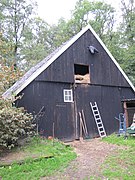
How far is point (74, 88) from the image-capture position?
1114 cm

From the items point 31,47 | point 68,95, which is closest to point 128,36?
point 31,47

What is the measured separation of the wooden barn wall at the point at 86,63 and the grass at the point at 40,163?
358cm

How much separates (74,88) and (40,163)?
5.47 meters

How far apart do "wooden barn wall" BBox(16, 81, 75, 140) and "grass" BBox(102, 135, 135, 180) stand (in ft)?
10.4

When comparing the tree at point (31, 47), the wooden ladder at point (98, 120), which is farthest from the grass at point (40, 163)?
the tree at point (31, 47)

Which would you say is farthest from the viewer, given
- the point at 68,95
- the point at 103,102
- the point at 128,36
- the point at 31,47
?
the point at 31,47

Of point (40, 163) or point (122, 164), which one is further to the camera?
point (40, 163)

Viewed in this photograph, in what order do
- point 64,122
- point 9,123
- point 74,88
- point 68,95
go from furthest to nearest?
point 74,88 < point 68,95 < point 64,122 < point 9,123

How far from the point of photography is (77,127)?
35.8ft

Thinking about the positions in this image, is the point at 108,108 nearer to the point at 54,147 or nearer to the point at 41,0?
the point at 54,147

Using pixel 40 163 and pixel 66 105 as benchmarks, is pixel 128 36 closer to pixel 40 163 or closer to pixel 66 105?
pixel 66 105

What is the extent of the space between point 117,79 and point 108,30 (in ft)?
43.3

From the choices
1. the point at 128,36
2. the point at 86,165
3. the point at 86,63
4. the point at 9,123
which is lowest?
the point at 86,165

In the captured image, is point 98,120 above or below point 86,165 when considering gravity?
above
